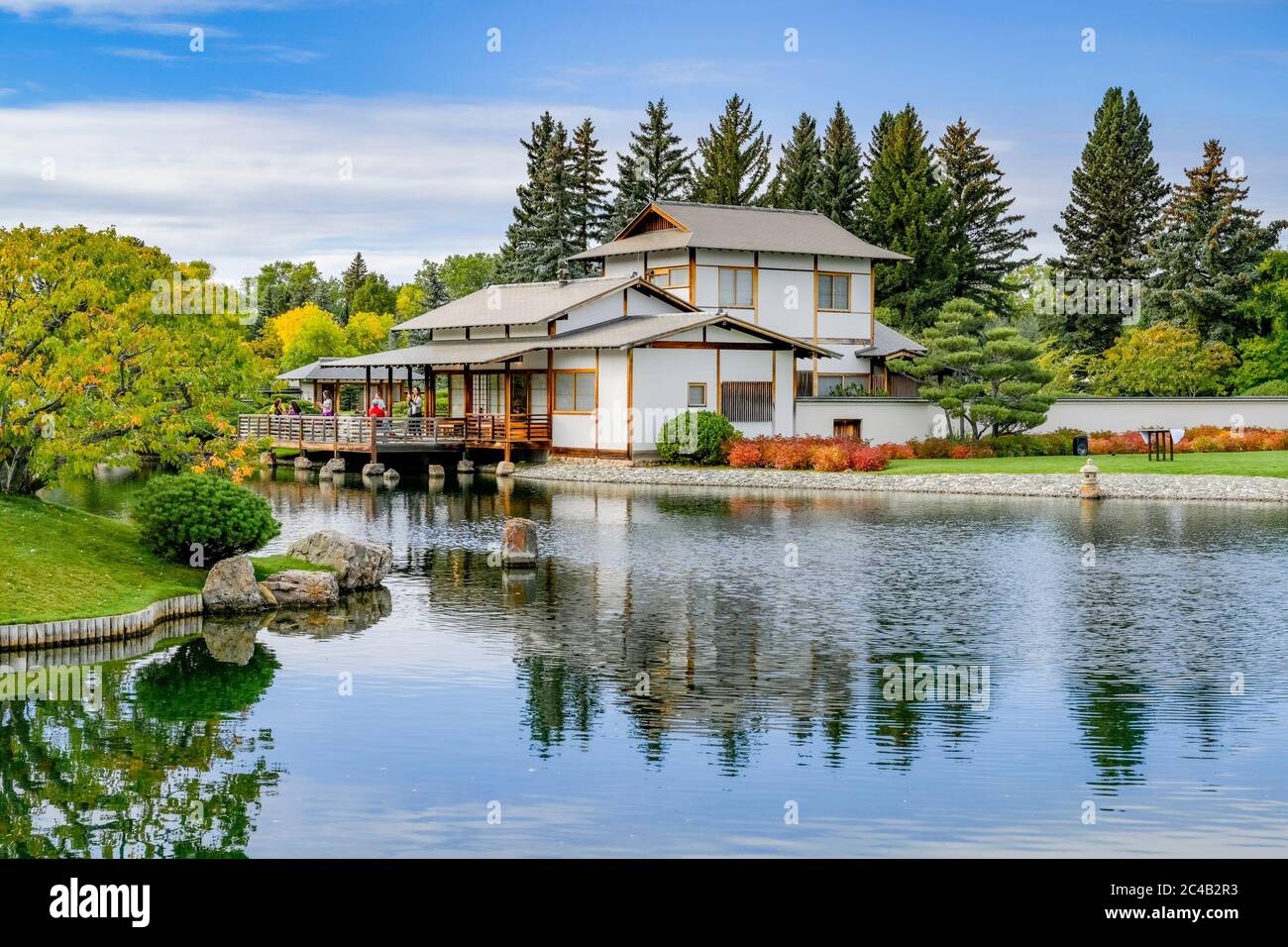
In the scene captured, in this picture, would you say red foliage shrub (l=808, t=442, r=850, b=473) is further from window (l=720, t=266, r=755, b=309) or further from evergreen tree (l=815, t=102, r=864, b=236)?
evergreen tree (l=815, t=102, r=864, b=236)

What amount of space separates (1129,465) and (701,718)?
109ft

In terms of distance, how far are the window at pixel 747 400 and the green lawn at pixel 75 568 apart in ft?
95.9

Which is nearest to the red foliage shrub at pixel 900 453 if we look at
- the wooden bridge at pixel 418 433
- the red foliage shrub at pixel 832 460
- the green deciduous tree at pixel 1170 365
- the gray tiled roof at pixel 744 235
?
the red foliage shrub at pixel 832 460

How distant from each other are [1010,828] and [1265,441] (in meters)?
42.4

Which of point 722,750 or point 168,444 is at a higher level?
point 168,444

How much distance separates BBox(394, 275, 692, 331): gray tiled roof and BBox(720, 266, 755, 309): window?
438cm

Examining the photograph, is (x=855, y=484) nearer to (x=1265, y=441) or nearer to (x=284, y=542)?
(x=1265, y=441)

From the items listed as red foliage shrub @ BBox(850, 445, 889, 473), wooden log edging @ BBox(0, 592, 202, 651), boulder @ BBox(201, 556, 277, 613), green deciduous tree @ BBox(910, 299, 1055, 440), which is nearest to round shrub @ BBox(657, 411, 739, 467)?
red foliage shrub @ BBox(850, 445, 889, 473)

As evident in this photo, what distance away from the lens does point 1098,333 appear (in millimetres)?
78688

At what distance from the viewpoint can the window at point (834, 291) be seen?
2498 inches

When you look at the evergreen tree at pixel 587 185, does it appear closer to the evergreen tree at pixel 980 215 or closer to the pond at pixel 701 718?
the evergreen tree at pixel 980 215
